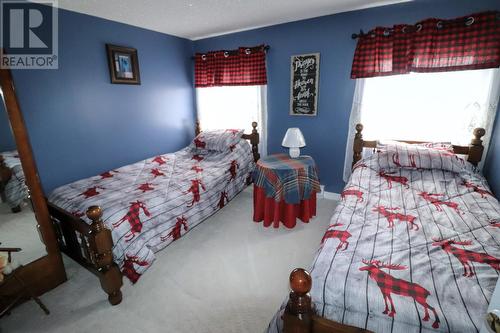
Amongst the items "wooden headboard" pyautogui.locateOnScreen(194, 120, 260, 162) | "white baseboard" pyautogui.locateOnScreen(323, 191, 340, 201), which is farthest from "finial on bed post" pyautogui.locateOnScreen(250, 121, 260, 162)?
"white baseboard" pyautogui.locateOnScreen(323, 191, 340, 201)

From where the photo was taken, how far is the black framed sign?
10.1 ft

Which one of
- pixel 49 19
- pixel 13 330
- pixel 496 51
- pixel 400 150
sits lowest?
pixel 13 330

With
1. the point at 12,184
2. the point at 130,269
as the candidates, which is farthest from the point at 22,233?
the point at 130,269

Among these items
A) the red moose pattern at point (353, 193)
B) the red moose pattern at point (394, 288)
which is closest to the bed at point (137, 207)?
the red moose pattern at point (353, 193)

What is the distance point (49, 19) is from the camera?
94.5 inches

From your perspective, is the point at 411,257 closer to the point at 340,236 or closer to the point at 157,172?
the point at 340,236

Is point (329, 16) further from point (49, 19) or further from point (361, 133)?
point (49, 19)

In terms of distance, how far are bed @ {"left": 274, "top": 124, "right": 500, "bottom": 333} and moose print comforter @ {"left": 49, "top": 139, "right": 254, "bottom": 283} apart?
51.9 inches

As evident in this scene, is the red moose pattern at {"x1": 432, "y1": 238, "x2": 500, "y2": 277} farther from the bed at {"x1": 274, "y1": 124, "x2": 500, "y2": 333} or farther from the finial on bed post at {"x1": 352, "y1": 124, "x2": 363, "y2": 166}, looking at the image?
the finial on bed post at {"x1": 352, "y1": 124, "x2": 363, "y2": 166}

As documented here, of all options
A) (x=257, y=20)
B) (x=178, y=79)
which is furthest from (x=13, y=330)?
(x=257, y=20)

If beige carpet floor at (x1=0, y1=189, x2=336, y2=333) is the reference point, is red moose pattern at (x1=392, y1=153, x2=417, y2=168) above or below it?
above

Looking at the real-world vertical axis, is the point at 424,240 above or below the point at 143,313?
above

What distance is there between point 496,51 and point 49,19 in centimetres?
417

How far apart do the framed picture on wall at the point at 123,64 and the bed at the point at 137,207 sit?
3.54 feet
